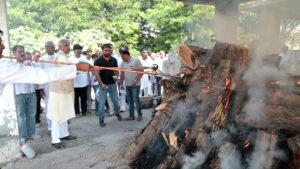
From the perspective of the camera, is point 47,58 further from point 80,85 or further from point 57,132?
point 57,132

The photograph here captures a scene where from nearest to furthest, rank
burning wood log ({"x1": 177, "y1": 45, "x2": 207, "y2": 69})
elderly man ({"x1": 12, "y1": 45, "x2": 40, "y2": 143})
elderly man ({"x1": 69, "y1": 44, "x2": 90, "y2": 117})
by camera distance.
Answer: burning wood log ({"x1": 177, "y1": 45, "x2": 207, "y2": 69}) → elderly man ({"x1": 12, "y1": 45, "x2": 40, "y2": 143}) → elderly man ({"x1": 69, "y1": 44, "x2": 90, "y2": 117})

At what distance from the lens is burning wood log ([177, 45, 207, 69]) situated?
10.9ft

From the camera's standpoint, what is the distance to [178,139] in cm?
311

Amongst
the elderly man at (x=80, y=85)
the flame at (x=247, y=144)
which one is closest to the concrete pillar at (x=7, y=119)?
the elderly man at (x=80, y=85)

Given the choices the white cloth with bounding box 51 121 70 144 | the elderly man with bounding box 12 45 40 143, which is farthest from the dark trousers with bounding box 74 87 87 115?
the white cloth with bounding box 51 121 70 144

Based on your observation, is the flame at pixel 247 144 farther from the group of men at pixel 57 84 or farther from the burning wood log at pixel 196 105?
the group of men at pixel 57 84

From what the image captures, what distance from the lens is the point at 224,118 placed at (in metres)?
2.87

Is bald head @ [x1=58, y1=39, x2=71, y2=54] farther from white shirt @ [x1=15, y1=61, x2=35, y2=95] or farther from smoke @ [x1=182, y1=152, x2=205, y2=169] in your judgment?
smoke @ [x1=182, y1=152, x2=205, y2=169]

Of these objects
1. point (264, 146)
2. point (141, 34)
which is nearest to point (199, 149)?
point (264, 146)

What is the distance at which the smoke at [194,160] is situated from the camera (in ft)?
9.07

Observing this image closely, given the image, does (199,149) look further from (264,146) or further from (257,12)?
(257,12)

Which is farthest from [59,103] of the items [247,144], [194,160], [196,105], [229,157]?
[247,144]

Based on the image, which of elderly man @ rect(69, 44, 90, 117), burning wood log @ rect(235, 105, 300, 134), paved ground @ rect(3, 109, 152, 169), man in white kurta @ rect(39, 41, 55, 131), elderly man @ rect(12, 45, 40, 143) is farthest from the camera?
elderly man @ rect(69, 44, 90, 117)

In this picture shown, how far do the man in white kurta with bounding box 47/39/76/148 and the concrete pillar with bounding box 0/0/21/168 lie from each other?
679mm
